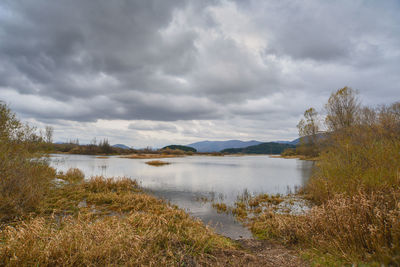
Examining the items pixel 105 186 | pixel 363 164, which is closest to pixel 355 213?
pixel 363 164

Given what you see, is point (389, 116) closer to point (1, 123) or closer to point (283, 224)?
point (283, 224)

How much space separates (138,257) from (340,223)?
17.9ft

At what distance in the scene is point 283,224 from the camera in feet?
24.3

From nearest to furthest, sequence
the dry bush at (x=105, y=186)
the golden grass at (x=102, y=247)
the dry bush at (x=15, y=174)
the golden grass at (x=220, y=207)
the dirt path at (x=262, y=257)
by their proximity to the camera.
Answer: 1. the golden grass at (x=102, y=247)
2. the dirt path at (x=262, y=257)
3. the dry bush at (x=15, y=174)
4. the golden grass at (x=220, y=207)
5. the dry bush at (x=105, y=186)

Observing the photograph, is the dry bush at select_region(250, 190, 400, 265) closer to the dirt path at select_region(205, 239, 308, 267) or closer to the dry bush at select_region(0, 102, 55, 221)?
the dirt path at select_region(205, 239, 308, 267)

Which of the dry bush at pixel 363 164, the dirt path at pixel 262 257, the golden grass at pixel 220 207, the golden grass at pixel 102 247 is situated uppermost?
the dry bush at pixel 363 164

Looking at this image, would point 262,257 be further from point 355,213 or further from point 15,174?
point 15,174

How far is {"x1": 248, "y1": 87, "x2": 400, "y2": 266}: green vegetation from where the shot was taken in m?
4.30

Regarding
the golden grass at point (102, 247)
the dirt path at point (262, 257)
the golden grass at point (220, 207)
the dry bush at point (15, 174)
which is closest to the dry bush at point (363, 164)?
the dirt path at point (262, 257)

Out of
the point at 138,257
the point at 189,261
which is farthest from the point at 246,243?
the point at 138,257

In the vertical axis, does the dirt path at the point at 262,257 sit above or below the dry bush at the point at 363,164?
below

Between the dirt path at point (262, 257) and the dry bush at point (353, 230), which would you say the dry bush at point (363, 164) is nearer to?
the dry bush at point (353, 230)

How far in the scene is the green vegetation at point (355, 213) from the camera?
430 centimetres

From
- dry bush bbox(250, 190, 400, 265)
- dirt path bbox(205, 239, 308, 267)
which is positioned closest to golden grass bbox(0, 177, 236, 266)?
dirt path bbox(205, 239, 308, 267)
